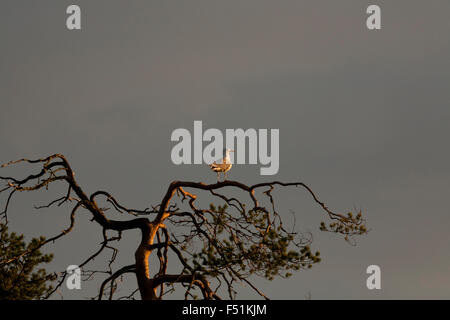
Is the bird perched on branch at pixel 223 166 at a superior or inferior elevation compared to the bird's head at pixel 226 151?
inferior

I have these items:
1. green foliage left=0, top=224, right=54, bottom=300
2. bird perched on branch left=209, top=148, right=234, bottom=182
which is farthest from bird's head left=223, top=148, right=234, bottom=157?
green foliage left=0, top=224, right=54, bottom=300

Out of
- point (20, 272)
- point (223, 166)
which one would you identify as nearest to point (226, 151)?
point (223, 166)

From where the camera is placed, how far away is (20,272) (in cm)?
1177

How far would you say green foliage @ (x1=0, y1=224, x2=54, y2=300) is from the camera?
11.9 meters

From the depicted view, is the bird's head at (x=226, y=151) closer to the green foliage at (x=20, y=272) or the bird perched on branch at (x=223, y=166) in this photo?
the bird perched on branch at (x=223, y=166)

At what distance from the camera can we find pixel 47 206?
462 inches

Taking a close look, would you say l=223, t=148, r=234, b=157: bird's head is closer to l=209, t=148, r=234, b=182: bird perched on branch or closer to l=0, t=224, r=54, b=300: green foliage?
l=209, t=148, r=234, b=182: bird perched on branch

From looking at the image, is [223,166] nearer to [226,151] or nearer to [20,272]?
[226,151]

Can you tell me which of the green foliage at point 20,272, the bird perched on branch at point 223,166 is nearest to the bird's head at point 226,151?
the bird perched on branch at point 223,166

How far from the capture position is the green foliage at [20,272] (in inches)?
470
